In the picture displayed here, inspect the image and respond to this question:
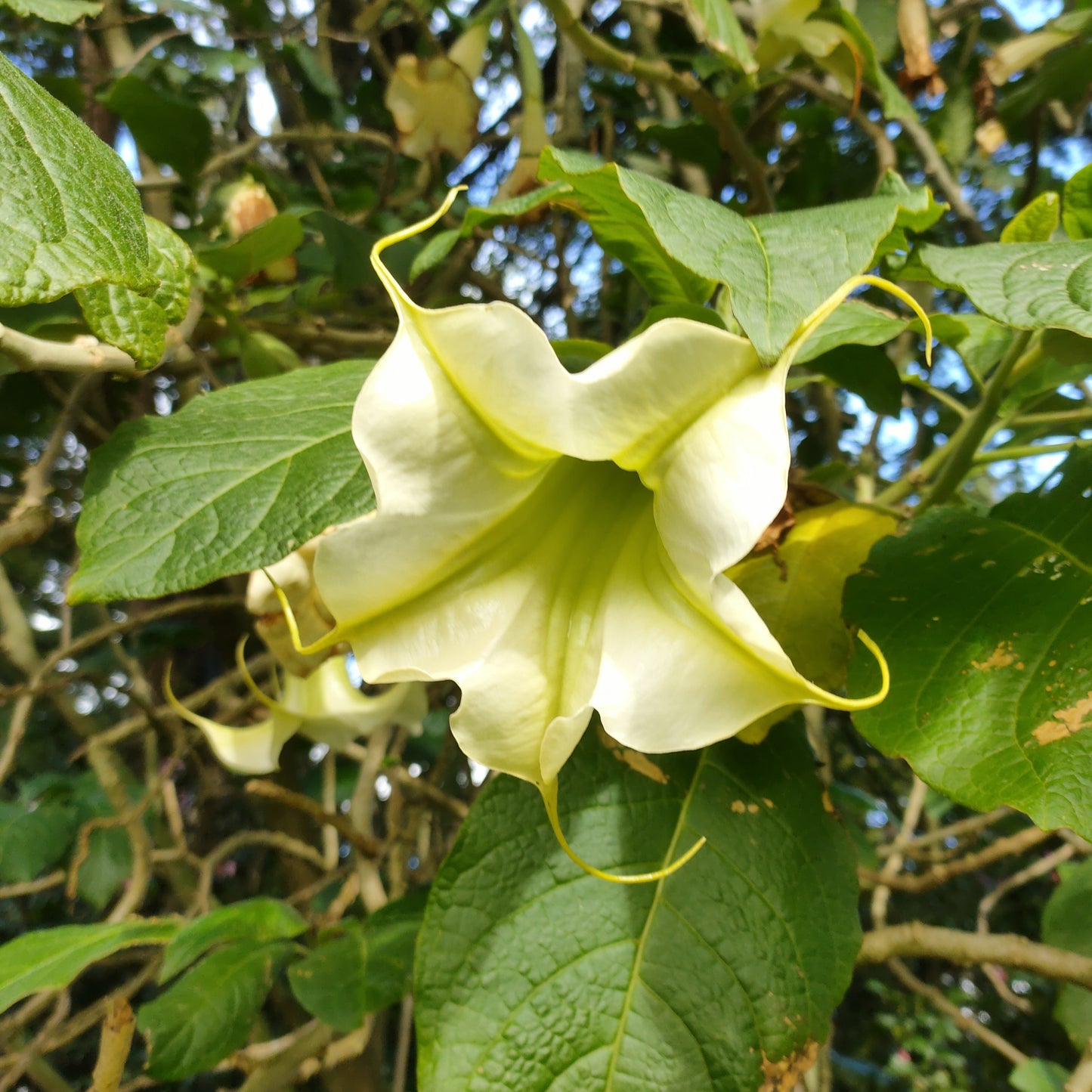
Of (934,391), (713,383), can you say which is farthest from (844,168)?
(713,383)

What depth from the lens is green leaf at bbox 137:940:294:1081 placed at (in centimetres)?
60

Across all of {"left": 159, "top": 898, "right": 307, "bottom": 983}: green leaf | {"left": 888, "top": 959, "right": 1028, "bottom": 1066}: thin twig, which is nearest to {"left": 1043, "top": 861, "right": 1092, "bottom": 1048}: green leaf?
{"left": 888, "top": 959, "right": 1028, "bottom": 1066}: thin twig

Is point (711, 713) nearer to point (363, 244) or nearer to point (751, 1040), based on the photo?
point (751, 1040)

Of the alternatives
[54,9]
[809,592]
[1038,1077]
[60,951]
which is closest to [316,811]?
[60,951]

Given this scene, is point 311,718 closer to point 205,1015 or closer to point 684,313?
point 205,1015

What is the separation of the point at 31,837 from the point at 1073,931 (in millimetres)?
1195

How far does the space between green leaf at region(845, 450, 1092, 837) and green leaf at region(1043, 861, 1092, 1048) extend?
53cm

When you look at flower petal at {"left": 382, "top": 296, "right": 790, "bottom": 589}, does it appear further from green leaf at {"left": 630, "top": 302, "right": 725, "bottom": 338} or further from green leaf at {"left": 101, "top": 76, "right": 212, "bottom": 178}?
green leaf at {"left": 101, "top": 76, "right": 212, "bottom": 178}

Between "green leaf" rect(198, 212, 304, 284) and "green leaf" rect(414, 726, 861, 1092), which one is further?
"green leaf" rect(198, 212, 304, 284)

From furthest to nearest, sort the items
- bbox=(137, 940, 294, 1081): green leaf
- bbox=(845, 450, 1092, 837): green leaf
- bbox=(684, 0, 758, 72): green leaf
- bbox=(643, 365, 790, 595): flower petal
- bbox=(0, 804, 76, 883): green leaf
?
bbox=(0, 804, 76, 883): green leaf < bbox=(684, 0, 758, 72): green leaf < bbox=(137, 940, 294, 1081): green leaf < bbox=(845, 450, 1092, 837): green leaf < bbox=(643, 365, 790, 595): flower petal

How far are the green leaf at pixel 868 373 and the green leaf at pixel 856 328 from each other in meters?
0.08

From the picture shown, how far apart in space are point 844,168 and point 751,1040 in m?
1.29

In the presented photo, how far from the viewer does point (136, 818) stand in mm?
913

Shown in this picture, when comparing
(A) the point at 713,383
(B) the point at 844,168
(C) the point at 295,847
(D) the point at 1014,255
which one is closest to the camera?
(A) the point at 713,383
